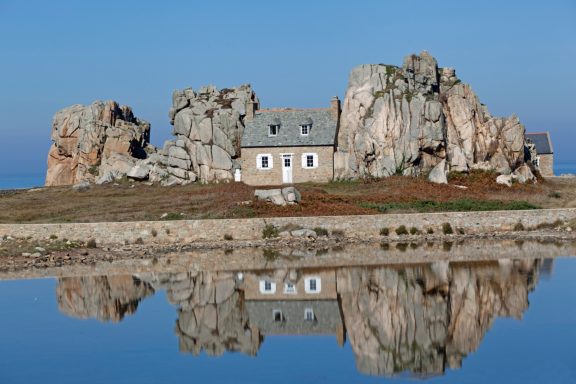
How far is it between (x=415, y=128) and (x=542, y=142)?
73.0 ft

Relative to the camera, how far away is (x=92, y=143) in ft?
227

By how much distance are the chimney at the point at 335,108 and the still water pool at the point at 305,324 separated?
26.2m

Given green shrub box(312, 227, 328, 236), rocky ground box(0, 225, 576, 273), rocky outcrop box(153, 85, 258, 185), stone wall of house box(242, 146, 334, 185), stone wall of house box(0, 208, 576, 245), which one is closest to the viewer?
rocky ground box(0, 225, 576, 273)

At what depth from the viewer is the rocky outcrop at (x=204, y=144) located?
2418 inches

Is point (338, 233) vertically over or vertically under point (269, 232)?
under

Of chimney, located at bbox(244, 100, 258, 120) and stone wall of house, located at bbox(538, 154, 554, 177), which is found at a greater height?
chimney, located at bbox(244, 100, 258, 120)

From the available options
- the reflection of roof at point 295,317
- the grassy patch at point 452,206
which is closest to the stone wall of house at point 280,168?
the grassy patch at point 452,206

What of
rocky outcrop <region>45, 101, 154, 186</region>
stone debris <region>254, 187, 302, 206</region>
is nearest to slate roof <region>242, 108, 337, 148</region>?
rocky outcrop <region>45, 101, 154, 186</region>

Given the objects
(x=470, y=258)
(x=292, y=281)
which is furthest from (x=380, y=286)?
(x=470, y=258)

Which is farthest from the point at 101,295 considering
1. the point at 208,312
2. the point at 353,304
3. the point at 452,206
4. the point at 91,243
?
the point at 452,206

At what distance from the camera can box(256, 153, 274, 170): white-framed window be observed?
197ft

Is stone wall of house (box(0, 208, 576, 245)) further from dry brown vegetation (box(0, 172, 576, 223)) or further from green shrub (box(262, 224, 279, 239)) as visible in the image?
dry brown vegetation (box(0, 172, 576, 223))

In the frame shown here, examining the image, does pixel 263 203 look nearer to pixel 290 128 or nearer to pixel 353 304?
pixel 290 128

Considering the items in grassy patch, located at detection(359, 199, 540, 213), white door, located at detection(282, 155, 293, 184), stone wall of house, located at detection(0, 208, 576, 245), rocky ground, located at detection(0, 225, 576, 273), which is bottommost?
rocky ground, located at detection(0, 225, 576, 273)
